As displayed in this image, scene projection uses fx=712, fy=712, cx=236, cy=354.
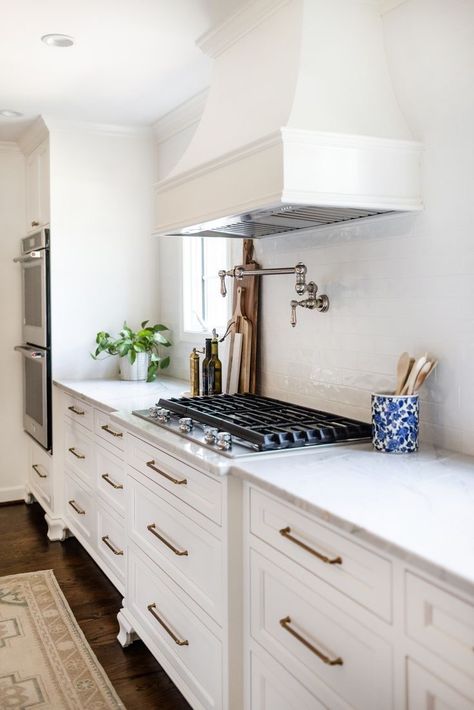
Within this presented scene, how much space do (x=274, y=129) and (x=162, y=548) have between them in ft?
4.56

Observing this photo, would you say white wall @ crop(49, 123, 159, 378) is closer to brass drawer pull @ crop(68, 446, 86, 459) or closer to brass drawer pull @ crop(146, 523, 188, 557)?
brass drawer pull @ crop(68, 446, 86, 459)

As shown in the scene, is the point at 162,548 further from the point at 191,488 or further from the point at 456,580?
the point at 456,580

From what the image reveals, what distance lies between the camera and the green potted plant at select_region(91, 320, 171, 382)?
3.90 metres

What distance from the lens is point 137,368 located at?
3.96 m

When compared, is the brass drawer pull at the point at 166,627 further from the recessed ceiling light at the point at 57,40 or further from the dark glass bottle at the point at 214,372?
the recessed ceiling light at the point at 57,40

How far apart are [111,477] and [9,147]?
2532mm

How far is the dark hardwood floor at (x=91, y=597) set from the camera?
2.40 metres

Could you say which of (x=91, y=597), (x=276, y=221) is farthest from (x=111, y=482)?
(x=276, y=221)

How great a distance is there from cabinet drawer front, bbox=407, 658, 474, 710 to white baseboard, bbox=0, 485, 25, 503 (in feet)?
12.6

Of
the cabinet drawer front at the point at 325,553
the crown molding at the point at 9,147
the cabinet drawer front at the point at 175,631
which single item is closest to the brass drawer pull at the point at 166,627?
the cabinet drawer front at the point at 175,631

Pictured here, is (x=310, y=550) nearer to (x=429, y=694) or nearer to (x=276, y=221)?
(x=429, y=694)

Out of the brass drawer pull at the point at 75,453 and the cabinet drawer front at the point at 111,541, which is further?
the brass drawer pull at the point at 75,453

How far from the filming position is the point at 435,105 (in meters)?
2.09

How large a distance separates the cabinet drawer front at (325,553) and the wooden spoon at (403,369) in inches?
22.7
